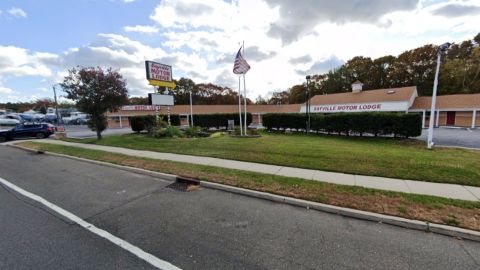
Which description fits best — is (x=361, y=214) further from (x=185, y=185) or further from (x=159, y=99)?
(x=159, y=99)

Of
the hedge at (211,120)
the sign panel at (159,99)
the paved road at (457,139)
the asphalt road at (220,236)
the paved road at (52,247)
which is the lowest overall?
the paved road at (457,139)

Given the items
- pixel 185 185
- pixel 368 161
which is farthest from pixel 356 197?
pixel 185 185

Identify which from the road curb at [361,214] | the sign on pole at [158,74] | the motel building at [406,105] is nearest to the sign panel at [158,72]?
the sign on pole at [158,74]

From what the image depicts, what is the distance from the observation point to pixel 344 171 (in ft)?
22.3

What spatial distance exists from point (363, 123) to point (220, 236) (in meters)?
14.6

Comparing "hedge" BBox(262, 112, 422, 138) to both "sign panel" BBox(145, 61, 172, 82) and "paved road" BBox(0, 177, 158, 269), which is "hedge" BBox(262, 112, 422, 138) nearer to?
"sign panel" BBox(145, 61, 172, 82)

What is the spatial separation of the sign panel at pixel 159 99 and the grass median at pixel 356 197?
11.1 meters

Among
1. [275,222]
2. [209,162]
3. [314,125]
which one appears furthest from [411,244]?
[314,125]

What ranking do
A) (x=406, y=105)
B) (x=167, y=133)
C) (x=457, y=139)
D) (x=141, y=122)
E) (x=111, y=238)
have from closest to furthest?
1. (x=111, y=238)
2. (x=457, y=139)
3. (x=167, y=133)
4. (x=141, y=122)
5. (x=406, y=105)

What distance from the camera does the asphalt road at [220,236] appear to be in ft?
9.80

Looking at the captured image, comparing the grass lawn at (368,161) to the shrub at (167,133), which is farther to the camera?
the shrub at (167,133)

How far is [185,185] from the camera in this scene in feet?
20.4

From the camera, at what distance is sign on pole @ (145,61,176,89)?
17134 millimetres

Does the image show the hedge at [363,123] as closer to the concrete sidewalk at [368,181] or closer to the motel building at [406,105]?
the concrete sidewalk at [368,181]
